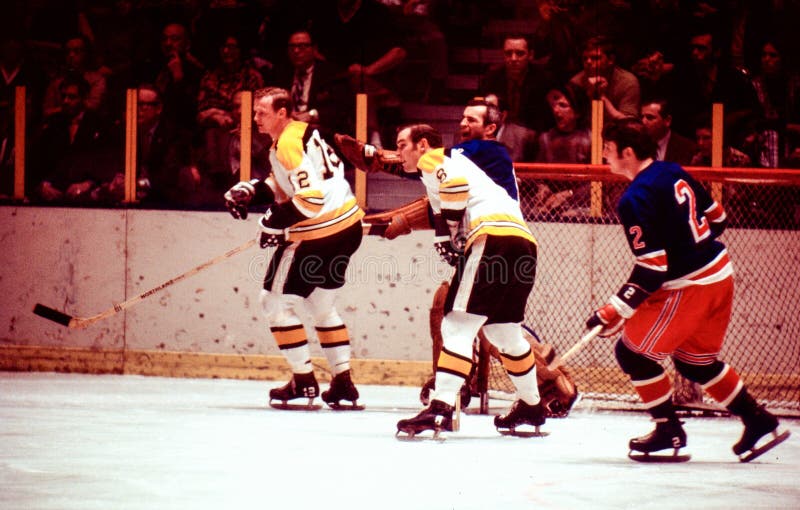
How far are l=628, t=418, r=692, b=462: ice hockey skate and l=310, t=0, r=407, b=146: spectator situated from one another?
3.44 metres

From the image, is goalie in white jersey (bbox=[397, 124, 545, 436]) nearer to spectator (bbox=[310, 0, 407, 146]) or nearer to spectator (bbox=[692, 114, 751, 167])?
spectator (bbox=[692, 114, 751, 167])

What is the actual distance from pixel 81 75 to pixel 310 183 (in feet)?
9.32

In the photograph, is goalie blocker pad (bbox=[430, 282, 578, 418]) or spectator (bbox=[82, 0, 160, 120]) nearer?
goalie blocker pad (bbox=[430, 282, 578, 418])

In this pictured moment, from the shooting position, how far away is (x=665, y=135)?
24.5 ft

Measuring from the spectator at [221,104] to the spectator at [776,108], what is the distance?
9.90 feet

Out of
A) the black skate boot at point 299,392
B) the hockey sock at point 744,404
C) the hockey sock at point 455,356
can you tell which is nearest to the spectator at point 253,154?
the black skate boot at point 299,392

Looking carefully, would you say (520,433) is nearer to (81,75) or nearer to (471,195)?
(471,195)

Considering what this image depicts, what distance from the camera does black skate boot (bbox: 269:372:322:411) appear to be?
6.33m

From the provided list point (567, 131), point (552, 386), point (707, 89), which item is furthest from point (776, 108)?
point (552, 386)

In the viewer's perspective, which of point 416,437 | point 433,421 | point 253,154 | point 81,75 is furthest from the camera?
point 81,75

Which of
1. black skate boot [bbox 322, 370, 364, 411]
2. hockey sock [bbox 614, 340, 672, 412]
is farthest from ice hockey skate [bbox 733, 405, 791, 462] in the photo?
black skate boot [bbox 322, 370, 364, 411]

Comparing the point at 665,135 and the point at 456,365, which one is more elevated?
the point at 665,135

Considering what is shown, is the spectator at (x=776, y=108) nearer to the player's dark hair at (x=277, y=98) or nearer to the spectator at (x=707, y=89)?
the spectator at (x=707, y=89)

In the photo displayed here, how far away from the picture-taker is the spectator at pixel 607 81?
7.46m
